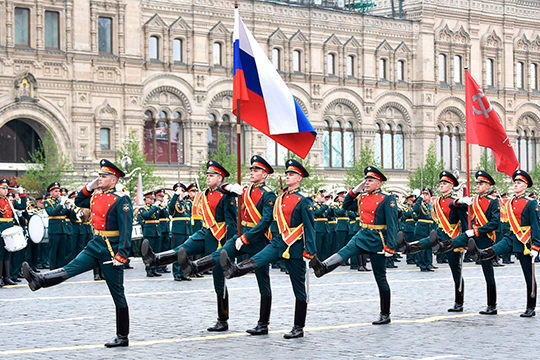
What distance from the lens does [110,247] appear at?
9.86 m

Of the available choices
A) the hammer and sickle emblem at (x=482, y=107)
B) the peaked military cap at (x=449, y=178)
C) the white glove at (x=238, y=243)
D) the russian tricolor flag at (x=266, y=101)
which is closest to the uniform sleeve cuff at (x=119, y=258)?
the white glove at (x=238, y=243)

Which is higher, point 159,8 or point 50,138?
point 159,8

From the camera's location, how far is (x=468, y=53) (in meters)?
50.9

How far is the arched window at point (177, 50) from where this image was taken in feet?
137

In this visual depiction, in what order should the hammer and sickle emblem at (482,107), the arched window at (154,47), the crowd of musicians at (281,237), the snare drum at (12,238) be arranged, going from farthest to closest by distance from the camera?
the arched window at (154,47)
the snare drum at (12,238)
the hammer and sickle emblem at (482,107)
the crowd of musicians at (281,237)

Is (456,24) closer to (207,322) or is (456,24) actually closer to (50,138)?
(50,138)

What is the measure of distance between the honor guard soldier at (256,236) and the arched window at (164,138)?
101 ft

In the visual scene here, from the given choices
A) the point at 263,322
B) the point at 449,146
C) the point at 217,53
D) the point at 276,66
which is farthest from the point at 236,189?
the point at 449,146

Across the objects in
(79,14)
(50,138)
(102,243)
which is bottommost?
(102,243)

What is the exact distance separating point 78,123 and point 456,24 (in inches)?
874

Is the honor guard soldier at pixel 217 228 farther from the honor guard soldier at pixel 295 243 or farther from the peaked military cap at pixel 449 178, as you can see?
the peaked military cap at pixel 449 178

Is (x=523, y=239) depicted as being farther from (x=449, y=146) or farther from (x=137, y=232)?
(x=449, y=146)

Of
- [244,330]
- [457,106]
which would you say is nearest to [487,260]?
[244,330]

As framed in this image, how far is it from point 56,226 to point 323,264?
11581 mm
